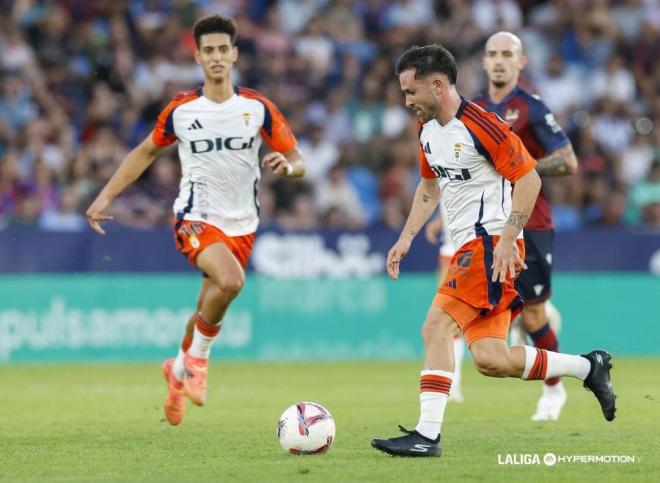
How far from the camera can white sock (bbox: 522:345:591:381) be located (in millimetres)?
7875

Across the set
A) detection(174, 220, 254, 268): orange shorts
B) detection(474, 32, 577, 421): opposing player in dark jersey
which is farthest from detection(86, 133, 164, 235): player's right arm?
detection(474, 32, 577, 421): opposing player in dark jersey

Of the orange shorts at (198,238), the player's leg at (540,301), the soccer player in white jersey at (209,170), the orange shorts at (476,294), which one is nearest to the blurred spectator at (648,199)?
the player's leg at (540,301)

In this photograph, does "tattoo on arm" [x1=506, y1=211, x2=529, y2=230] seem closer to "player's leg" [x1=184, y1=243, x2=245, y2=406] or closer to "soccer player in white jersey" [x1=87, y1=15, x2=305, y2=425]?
"soccer player in white jersey" [x1=87, y1=15, x2=305, y2=425]

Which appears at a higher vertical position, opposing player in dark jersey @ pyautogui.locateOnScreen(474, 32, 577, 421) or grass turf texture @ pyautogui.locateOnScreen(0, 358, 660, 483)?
opposing player in dark jersey @ pyautogui.locateOnScreen(474, 32, 577, 421)

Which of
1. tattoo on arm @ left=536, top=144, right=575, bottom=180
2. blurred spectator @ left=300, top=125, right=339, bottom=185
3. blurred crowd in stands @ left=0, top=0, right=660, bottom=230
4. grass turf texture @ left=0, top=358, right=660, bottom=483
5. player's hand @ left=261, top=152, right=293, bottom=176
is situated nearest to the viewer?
grass turf texture @ left=0, top=358, right=660, bottom=483

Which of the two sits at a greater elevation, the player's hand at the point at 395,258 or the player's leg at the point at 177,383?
the player's hand at the point at 395,258

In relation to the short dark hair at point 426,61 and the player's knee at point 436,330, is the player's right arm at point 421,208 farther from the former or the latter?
the short dark hair at point 426,61

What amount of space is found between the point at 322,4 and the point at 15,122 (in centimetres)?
562

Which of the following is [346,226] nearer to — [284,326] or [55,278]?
[284,326]

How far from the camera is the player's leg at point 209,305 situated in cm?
965

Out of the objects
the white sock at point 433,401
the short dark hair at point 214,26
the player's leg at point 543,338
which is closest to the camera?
the white sock at point 433,401

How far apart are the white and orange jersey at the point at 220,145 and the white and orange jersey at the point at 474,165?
7.17ft

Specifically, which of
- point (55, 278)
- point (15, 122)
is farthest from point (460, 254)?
point (15, 122)

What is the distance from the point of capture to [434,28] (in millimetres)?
21859
